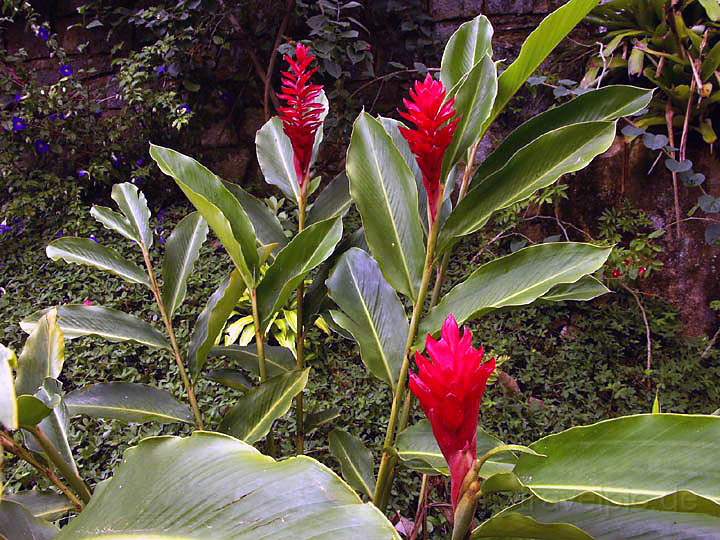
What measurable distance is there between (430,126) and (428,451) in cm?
44

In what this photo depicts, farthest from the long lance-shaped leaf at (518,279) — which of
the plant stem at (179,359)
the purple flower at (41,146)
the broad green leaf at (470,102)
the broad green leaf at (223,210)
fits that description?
the purple flower at (41,146)

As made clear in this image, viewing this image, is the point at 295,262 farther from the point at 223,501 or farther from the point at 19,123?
the point at 19,123

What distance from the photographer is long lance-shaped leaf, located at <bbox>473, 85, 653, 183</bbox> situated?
779mm

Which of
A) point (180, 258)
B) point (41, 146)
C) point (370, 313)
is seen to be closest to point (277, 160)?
point (180, 258)

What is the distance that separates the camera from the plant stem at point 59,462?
551 mm

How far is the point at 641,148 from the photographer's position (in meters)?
1.96

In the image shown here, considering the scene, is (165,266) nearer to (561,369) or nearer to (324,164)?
(561,369)

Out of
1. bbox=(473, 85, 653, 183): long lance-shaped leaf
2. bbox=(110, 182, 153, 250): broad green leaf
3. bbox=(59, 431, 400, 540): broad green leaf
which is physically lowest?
bbox=(59, 431, 400, 540): broad green leaf

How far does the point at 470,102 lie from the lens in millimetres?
748

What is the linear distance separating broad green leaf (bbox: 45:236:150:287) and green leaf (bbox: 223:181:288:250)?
0.74 feet

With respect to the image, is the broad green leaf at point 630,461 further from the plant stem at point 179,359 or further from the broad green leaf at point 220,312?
the plant stem at point 179,359

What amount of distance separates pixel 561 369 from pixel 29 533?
5.36 feet

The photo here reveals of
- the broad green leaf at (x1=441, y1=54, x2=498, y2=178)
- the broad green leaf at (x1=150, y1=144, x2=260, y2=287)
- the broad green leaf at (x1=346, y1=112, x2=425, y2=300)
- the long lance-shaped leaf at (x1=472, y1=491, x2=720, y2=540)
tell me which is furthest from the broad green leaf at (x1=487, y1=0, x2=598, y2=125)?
the long lance-shaped leaf at (x1=472, y1=491, x2=720, y2=540)

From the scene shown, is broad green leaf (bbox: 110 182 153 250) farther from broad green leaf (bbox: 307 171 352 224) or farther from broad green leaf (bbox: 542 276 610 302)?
broad green leaf (bbox: 542 276 610 302)
